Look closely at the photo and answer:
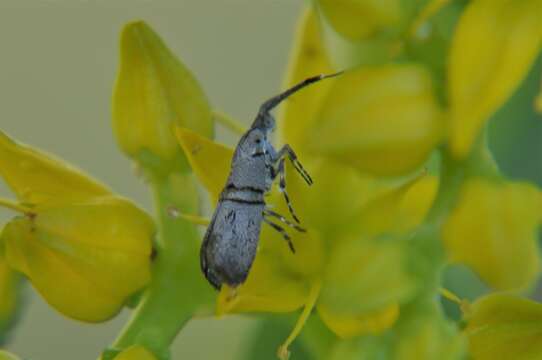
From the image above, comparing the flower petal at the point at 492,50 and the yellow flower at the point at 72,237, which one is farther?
the yellow flower at the point at 72,237

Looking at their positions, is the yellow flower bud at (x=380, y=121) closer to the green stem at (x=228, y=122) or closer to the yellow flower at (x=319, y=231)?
the yellow flower at (x=319, y=231)

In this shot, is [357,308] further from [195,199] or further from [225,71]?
[225,71]

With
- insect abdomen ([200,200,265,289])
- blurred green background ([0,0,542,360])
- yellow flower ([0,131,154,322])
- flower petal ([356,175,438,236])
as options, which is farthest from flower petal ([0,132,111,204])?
blurred green background ([0,0,542,360])

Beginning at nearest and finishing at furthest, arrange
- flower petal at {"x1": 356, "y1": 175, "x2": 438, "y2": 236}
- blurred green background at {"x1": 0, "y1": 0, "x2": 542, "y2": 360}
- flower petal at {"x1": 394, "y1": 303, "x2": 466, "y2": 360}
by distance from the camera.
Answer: flower petal at {"x1": 394, "y1": 303, "x2": 466, "y2": 360}
flower petal at {"x1": 356, "y1": 175, "x2": 438, "y2": 236}
blurred green background at {"x1": 0, "y1": 0, "x2": 542, "y2": 360}

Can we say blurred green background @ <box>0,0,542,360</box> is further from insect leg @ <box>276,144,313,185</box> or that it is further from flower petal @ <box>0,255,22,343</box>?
insect leg @ <box>276,144,313,185</box>

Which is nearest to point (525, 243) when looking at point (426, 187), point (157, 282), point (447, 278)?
point (426, 187)

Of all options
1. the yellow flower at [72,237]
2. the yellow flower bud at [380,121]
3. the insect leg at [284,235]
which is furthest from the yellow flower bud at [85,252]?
the yellow flower bud at [380,121]

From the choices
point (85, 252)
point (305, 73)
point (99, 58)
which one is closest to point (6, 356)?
point (85, 252)
